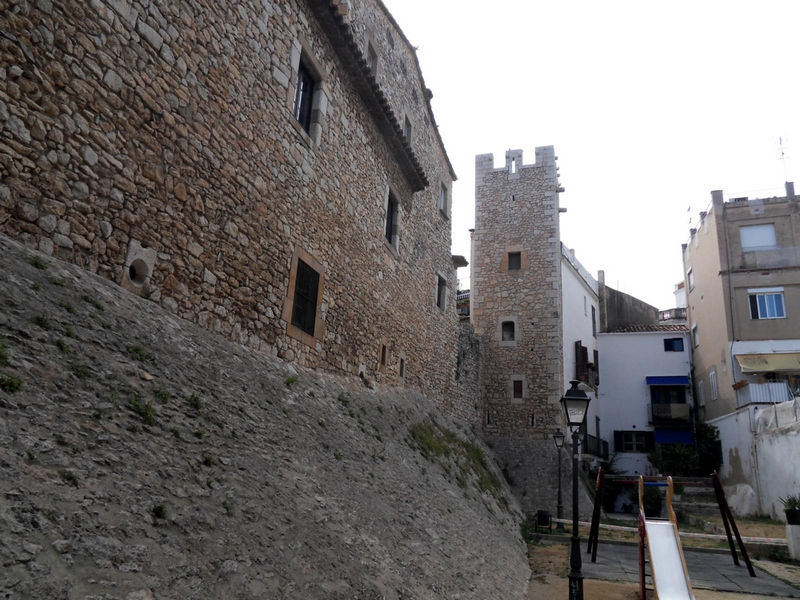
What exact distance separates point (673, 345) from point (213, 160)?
26715 mm

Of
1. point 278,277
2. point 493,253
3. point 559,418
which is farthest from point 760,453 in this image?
point 278,277

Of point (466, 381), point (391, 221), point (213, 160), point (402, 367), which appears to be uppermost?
point (391, 221)

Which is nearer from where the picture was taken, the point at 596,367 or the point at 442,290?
the point at 442,290

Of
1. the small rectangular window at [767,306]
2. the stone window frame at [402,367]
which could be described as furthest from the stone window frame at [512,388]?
the small rectangular window at [767,306]

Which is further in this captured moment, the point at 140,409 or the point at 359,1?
the point at 359,1

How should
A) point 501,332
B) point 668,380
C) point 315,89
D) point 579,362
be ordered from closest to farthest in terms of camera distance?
point 315,89
point 501,332
point 579,362
point 668,380

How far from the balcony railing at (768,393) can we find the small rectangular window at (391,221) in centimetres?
1529

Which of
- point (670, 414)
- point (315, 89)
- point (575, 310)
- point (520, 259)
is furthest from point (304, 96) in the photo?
point (670, 414)

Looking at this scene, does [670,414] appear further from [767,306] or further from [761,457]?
[761,457]

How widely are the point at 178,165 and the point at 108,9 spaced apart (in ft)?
4.47

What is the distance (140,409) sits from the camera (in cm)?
377

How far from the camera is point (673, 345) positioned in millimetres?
27203

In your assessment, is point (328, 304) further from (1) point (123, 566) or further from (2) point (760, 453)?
(2) point (760, 453)

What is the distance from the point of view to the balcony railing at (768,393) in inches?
740
